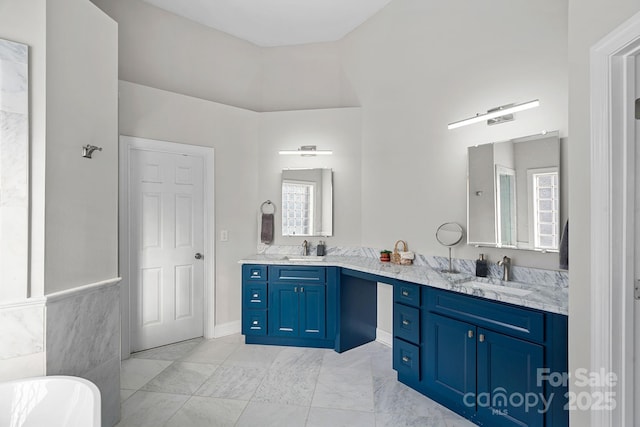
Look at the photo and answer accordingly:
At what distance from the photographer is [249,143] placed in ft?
12.0

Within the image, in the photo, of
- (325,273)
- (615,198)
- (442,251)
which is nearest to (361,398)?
(325,273)

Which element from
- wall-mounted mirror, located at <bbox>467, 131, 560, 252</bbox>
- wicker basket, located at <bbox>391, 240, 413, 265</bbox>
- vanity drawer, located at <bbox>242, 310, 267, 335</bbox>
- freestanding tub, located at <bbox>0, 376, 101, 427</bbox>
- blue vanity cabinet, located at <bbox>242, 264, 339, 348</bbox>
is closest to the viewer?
freestanding tub, located at <bbox>0, 376, 101, 427</bbox>

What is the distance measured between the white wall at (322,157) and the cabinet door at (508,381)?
1.85 metres

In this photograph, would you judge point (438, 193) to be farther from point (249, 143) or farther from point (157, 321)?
point (157, 321)

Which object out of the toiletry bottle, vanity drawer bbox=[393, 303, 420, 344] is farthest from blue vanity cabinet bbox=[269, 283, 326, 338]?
the toiletry bottle

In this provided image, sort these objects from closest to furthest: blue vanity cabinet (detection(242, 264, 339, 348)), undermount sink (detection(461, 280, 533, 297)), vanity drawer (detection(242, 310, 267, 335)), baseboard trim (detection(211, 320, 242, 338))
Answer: undermount sink (detection(461, 280, 533, 297)), blue vanity cabinet (detection(242, 264, 339, 348)), vanity drawer (detection(242, 310, 267, 335)), baseboard trim (detection(211, 320, 242, 338))

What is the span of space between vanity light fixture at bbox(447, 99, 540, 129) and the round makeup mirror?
2.69 ft

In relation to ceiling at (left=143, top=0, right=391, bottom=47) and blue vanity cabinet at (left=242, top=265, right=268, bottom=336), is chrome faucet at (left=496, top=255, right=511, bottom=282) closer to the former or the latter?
blue vanity cabinet at (left=242, top=265, right=268, bottom=336)

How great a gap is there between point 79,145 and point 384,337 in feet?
9.96

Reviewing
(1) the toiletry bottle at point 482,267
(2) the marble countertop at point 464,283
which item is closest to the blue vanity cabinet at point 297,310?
(2) the marble countertop at point 464,283

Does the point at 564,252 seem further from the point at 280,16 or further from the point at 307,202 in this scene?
the point at 280,16

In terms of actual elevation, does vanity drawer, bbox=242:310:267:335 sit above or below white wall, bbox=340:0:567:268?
below

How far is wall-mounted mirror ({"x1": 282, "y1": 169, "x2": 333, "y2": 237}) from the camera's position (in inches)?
141

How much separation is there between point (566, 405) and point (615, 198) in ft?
3.44
